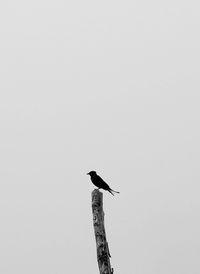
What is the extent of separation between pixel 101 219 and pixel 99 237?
38 centimetres

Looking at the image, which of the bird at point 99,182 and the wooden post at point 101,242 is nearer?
the wooden post at point 101,242

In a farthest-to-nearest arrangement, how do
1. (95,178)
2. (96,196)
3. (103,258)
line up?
(95,178), (96,196), (103,258)

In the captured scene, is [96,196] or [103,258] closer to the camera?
[103,258]

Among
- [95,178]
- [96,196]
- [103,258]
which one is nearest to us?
[103,258]

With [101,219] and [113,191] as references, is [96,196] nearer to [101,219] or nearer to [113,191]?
[101,219]

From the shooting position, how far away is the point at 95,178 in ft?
37.5

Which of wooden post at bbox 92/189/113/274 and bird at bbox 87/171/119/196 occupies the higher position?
bird at bbox 87/171/119/196

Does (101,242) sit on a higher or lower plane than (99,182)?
lower

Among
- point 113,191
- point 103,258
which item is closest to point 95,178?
point 113,191

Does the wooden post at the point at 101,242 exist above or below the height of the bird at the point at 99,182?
below

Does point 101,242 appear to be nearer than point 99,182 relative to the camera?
Yes

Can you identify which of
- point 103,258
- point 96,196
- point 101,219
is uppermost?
point 96,196

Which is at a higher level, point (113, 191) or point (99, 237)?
point (113, 191)

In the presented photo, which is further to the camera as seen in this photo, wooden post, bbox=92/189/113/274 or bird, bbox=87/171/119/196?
bird, bbox=87/171/119/196
